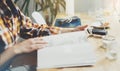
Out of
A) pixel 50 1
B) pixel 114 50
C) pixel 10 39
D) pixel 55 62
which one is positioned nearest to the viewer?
pixel 55 62

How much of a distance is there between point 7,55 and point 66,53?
27 centimetres

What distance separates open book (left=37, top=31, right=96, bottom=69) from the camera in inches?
39.0

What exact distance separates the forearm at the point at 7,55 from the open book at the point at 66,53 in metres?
0.12

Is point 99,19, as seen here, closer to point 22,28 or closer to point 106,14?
point 106,14

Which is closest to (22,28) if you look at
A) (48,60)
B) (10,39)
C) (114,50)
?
(10,39)

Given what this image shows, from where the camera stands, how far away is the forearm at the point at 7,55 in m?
1.09

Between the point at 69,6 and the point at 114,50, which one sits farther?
the point at 69,6

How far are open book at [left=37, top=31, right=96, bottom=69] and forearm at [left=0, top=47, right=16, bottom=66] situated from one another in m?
0.12

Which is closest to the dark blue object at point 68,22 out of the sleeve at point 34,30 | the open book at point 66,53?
the sleeve at point 34,30

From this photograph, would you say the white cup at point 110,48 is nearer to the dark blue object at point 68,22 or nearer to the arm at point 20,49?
the arm at point 20,49

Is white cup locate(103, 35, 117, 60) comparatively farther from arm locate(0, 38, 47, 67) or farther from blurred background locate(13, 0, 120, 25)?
blurred background locate(13, 0, 120, 25)

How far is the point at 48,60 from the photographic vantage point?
1011mm

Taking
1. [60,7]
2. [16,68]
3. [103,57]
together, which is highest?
[60,7]

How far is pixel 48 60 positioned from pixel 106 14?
3.29 feet
